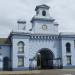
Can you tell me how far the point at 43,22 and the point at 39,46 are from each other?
528cm

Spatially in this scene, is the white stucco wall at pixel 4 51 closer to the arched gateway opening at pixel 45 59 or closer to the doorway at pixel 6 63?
the doorway at pixel 6 63

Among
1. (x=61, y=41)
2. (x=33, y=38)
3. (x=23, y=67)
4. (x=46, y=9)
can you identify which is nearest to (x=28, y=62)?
(x=23, y=67)

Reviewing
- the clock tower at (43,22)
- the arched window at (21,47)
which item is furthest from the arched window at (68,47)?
the arched window at (21,47)

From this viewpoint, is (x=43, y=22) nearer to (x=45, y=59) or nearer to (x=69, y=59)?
(x=45, y=59)

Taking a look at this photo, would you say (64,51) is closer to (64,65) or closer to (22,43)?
(64,65)

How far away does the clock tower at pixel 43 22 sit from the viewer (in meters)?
50.2

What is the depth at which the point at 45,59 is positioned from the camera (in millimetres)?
52781

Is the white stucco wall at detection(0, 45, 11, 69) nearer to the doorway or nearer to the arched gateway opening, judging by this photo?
the doorway

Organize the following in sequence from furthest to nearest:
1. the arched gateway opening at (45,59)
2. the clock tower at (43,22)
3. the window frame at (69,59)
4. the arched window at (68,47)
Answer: the arched gateway opening at (45,59), the arched window at (68,47), the clock tower at (43,22), the window frame at (69,59)

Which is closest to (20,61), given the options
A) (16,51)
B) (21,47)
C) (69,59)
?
(16,51)

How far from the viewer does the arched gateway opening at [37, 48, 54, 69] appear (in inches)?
1994

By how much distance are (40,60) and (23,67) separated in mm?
5491

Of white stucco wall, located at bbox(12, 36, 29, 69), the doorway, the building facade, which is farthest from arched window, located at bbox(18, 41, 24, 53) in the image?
the doorway

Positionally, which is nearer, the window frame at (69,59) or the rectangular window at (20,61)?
the rectangular window at (20,61)
